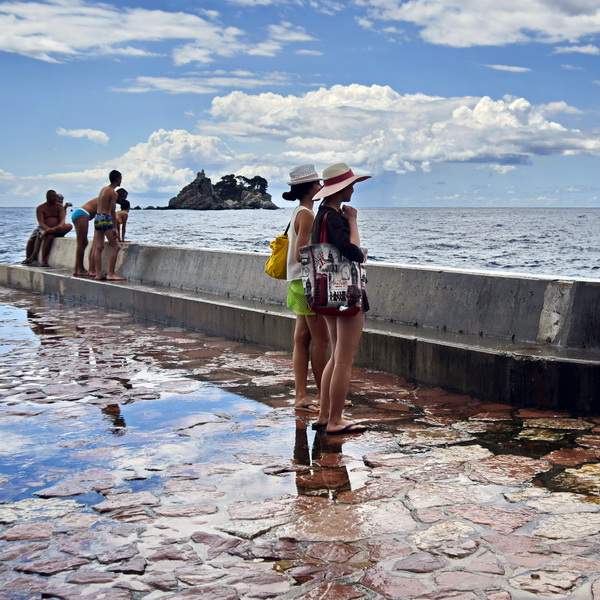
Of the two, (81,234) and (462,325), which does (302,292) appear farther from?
(81,234)

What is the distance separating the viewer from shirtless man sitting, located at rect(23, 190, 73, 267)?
680 inches

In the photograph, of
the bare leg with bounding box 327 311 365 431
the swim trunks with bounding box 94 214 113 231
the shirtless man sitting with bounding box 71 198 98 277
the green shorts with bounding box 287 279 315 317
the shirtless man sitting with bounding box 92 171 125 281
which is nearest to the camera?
the bare leg with bounding box 327 311 365 431

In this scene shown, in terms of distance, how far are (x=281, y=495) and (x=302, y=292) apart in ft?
5.94

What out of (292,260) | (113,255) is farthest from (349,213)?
(113,255)

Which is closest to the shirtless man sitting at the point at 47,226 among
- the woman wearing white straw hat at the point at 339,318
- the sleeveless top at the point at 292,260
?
the sleeveless top at the point at 292,260

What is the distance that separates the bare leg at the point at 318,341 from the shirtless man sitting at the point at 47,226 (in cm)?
1211

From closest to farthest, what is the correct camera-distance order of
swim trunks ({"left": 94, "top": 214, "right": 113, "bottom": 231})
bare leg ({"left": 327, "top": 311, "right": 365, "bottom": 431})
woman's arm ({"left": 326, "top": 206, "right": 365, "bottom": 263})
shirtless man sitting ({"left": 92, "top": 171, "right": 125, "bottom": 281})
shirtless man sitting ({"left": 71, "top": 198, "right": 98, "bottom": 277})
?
woman's arm ({"left": 326, "top": 206, "right": 365, "bottom": 263}) < bare leg ({"left": 327, "top": 311, "right": 365, "bottom": 431}) < shirtless man sitting ({"left": 92, "top": 171, "right": 125, "bottom": 281}) < swim trunks ({"left": 94, "top": 214, "right": 113, "bottom": 231}) < shirtless man sitting ({"left": 71, "top": 198, "right": 98, "bottom": 277})

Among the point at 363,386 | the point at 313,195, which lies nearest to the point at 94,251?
the point at 363,386

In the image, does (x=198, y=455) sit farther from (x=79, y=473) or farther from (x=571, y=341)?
(x=571, y=341)

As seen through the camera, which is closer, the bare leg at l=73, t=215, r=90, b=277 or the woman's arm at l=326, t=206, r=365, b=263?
the woman's arm at l=326, t=206, r=365, b=263

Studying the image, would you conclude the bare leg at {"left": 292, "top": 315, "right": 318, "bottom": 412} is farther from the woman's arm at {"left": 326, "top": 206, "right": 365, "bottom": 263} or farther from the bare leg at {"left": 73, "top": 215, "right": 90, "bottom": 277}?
the bare leg at {"left": 73, "top": 215, "right": 90, "bottom": 277}

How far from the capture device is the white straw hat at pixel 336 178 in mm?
5293

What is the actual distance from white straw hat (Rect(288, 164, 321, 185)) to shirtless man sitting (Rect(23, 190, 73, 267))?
1233 cm

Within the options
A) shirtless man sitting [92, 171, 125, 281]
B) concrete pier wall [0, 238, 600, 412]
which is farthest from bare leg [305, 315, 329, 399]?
shirtless man sitting [92, 171, 125, 281]
